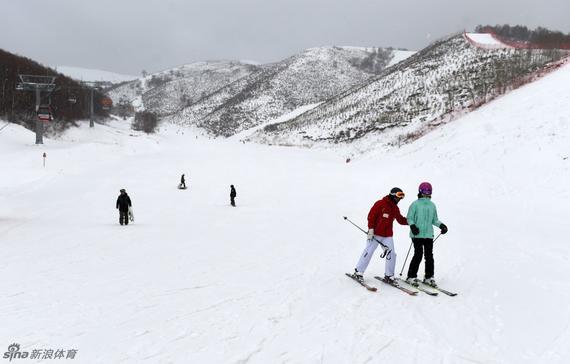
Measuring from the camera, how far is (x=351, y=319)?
20.8 feet

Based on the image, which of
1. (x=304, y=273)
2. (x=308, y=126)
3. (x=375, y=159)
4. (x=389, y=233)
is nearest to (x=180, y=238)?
(x=304, y=273)

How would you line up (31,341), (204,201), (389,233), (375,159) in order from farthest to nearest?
(375,159) < (204,201) < (389,233) < (31,341)

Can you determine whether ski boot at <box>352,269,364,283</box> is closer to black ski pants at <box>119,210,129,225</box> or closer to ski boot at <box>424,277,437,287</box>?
ski boot at <box>424,277,437,287</box>

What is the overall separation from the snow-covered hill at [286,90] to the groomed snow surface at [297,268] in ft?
316

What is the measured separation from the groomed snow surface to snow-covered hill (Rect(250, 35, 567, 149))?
15260 millimetres

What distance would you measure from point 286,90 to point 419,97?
85729mm

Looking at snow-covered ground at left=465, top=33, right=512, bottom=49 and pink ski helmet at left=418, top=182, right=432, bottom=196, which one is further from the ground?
snow-covered ground at left=465, top=33, right=512, bottom=49

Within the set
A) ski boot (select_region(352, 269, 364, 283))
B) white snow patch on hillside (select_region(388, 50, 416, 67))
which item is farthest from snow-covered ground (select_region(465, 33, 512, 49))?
white snow patch on hillside (select_region(388, 50, 416, 67))

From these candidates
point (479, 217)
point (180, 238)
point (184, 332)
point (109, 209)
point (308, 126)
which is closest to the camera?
point (184, 332)

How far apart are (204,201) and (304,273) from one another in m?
15.7

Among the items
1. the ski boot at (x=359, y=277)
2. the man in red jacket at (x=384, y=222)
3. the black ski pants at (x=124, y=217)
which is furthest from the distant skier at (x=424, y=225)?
the black ski pants at (x=124, y=217)

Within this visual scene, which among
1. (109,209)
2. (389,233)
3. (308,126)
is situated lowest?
(109,209)

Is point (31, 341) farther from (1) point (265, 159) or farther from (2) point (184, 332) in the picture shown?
(1) point (265, 159)

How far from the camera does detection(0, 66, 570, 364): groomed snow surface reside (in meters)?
5.44
